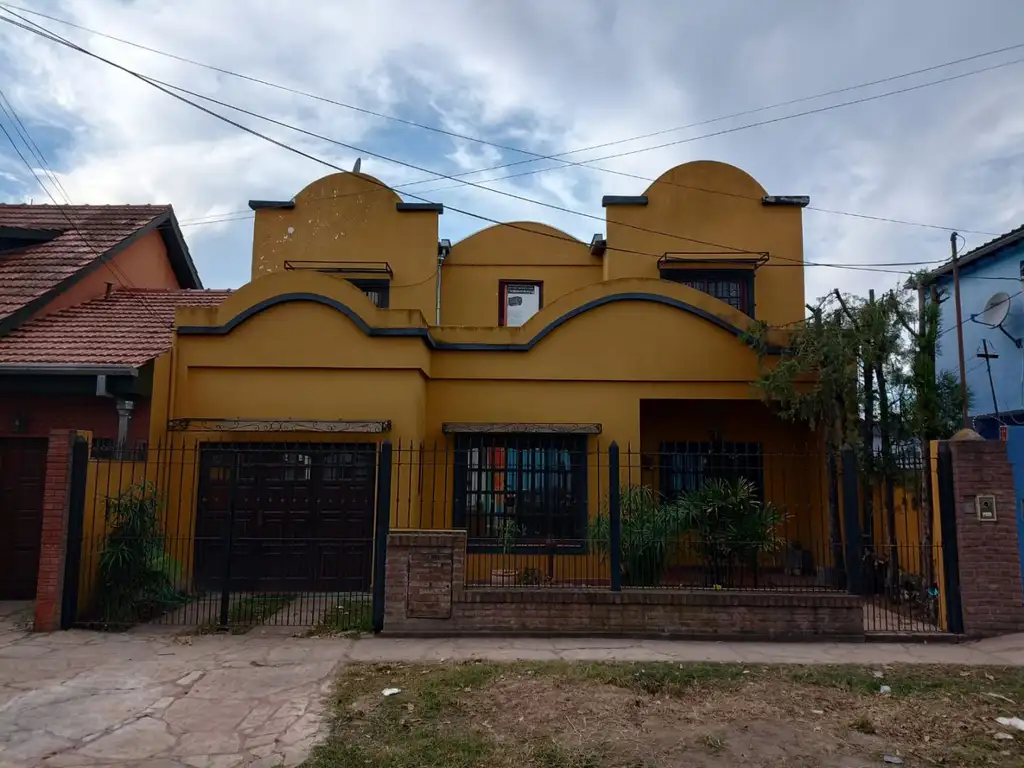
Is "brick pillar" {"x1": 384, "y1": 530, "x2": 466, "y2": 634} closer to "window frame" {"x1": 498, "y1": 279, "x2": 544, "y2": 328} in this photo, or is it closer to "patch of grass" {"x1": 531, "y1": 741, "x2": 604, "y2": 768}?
"patch of grass" {"x1": 531, "y1": 741, "x2": 604, "y2": 768}

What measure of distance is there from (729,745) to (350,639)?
411cm

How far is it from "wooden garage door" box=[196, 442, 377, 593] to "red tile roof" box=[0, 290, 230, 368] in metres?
1.79

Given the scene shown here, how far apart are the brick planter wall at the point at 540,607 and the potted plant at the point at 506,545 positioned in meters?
0.51

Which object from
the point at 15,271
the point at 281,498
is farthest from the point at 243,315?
the point at 15,271

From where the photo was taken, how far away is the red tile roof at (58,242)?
1107cm

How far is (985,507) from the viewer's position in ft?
24.7

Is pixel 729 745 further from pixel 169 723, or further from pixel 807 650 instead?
pixel 169 723

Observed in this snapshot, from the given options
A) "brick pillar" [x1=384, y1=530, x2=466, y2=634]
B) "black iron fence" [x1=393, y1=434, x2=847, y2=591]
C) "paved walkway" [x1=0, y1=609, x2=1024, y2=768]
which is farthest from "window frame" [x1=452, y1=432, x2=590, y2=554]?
"paved walkway" [x1=0, y1=609, x2=1024, y2=768]

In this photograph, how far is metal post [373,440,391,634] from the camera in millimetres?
7641

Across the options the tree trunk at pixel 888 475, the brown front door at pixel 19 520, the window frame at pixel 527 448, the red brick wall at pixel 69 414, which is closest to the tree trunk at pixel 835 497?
the tree trunk at pixel 888 475

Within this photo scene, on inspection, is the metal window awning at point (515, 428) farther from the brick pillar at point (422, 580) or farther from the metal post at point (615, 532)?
the brick pillar at point (422, 580)

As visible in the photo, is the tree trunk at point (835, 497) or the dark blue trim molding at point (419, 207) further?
the dark blue trim molding at point (419, 207)

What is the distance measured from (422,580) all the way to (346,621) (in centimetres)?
111

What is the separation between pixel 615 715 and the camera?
526cm
